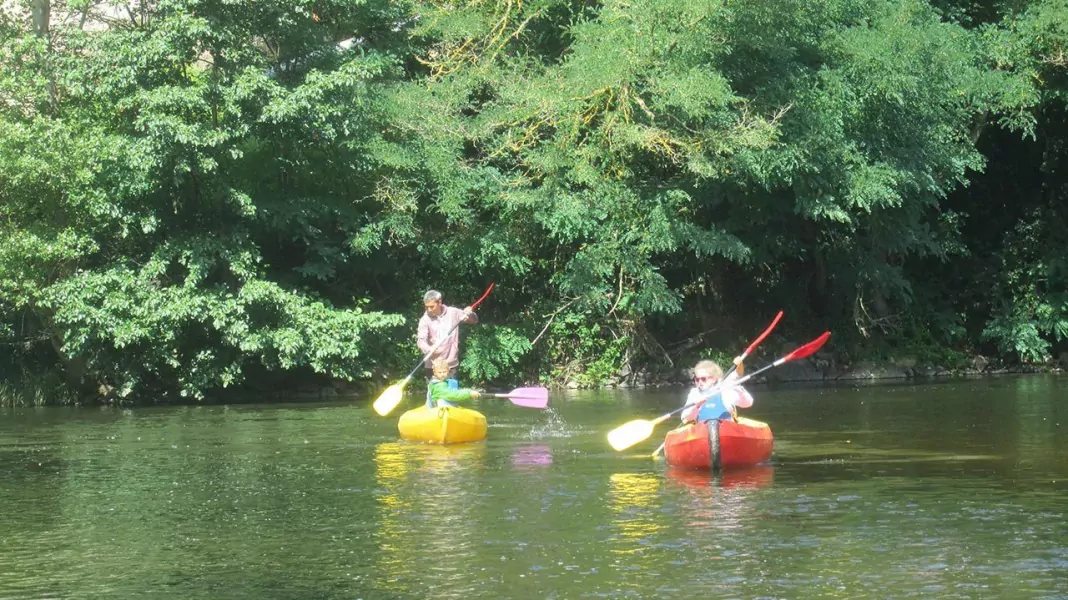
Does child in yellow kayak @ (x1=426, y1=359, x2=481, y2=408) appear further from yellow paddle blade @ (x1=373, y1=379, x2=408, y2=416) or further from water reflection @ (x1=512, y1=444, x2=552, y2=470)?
yellow paddle blade @ (x1=373, y1=379, x2=408, y2=416)

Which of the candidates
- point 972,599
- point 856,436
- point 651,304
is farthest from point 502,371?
point 972,599

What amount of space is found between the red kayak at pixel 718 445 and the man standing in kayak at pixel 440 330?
402 centimetres

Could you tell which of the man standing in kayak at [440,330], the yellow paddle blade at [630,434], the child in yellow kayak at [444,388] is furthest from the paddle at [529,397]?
the yellow paddle blade at [630,434]

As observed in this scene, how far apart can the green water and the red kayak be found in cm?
21

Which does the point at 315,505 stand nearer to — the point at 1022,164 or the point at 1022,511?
the point at 1022,511

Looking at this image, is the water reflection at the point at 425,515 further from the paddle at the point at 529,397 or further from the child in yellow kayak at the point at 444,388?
the paddle at the point at 529,397

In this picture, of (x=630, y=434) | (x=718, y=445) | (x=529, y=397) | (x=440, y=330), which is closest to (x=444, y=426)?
(x=440, y=330)

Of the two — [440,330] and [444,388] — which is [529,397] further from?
[444,388]

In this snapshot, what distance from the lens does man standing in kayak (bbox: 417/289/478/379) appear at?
16.4 meters

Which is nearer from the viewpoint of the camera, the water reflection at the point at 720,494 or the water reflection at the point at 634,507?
the water reflection at the point at 634,507

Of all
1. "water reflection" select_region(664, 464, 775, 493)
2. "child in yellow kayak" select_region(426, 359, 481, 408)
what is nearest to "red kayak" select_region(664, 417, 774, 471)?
"water reflection" select_region(664, 464, 775, 493)

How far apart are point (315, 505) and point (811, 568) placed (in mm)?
4344

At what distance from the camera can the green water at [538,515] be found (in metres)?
8.23

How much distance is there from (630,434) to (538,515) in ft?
11.4
